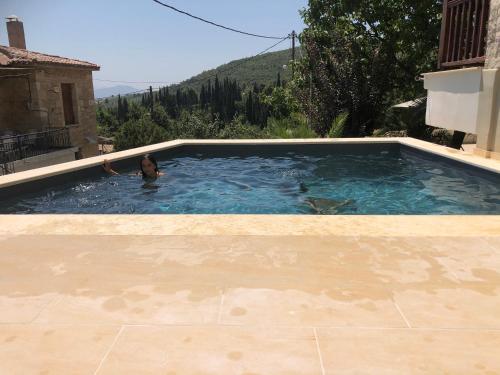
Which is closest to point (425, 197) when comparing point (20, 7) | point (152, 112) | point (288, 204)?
point (288, 204)

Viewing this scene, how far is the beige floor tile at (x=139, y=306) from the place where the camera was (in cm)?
228

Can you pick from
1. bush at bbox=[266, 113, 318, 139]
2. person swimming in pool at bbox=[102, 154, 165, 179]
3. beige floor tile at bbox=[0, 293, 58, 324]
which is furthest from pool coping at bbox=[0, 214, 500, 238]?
bush at bbox=[266, 113, 318, 139]

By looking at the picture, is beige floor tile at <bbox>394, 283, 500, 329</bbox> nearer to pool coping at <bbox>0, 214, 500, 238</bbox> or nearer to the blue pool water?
pool coping at <bbox>0, 214, 500, 238</bbox>

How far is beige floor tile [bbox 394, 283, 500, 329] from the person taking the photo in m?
2.22

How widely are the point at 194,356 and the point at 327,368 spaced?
64 centimetres

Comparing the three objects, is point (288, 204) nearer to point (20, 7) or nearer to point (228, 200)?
point (228, 200)

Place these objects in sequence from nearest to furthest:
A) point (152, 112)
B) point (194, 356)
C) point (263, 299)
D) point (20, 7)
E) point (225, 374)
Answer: point (225, 374), point (194, 356), point (263, 299), point (20, 7), point (152, 112)

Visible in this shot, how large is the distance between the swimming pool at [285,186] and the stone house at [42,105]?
724 centimetres

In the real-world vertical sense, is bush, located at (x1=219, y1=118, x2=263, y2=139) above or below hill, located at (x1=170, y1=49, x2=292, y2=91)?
below

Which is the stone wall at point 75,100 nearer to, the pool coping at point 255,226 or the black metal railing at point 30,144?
the black metal railing at point 30,144

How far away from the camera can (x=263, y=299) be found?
8.14ft

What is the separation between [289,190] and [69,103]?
1614 centimetres

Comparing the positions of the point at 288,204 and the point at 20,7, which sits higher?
the point at 20,7

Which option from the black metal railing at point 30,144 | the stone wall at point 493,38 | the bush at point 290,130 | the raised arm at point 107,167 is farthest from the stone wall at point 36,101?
the stone wall at point 493,38
